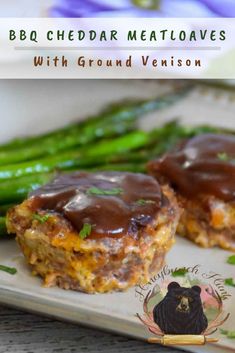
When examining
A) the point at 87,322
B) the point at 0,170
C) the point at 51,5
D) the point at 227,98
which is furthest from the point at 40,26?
the point at 227,98

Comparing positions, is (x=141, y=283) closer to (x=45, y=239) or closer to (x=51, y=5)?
(x=45, y=239)

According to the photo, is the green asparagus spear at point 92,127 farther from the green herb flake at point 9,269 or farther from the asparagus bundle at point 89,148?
the green herb flake at point 9,269

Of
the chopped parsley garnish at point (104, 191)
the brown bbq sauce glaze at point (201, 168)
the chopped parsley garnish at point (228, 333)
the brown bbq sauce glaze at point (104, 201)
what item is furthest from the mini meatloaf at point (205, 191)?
the chopped parsley garnish at point (228, 333)

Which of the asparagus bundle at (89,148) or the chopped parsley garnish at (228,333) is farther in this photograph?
the asparagus bundle at (89,148)

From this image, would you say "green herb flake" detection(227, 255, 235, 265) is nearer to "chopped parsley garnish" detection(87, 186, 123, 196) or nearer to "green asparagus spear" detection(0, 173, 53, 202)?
"chopped parsley garnish" detection(87, 186, 123, 196)

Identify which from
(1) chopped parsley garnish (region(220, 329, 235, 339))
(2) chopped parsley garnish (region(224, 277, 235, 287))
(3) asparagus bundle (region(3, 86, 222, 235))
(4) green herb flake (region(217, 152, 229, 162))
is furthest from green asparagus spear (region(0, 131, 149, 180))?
(1) chopped parsley garnish (region(220, 329, 235, 339))

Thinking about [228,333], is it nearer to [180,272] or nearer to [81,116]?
[180,272]

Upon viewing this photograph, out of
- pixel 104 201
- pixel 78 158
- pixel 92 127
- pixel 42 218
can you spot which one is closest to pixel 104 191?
pixel 104 201
